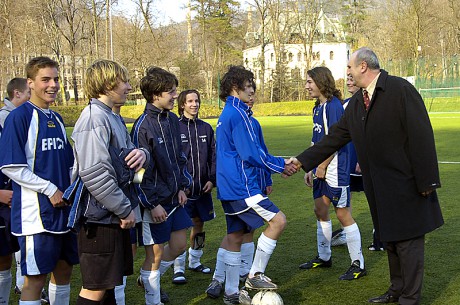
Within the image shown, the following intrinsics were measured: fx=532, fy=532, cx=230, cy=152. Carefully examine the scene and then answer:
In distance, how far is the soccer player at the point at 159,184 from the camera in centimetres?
479

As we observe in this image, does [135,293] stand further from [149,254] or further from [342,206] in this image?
[342,206]

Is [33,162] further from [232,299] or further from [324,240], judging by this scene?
[324,240]

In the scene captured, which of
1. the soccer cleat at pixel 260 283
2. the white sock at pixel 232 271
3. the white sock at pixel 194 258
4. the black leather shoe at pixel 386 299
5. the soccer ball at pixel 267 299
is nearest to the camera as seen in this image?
the soccer ball at pixel 267 299

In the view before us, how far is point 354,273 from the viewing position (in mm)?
5836

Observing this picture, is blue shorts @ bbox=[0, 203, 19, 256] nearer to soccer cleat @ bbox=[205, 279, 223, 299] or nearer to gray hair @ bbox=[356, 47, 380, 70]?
soccer cleat @ bbox=[205, 279, 223, 299]

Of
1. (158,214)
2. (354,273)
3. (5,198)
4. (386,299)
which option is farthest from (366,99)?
(5,198)

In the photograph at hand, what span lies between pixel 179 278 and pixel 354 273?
1.92 metres

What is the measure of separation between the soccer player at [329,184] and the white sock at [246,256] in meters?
0.71

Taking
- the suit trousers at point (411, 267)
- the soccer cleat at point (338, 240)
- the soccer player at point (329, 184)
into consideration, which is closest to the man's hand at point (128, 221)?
the suit trousers at point (411, 267)

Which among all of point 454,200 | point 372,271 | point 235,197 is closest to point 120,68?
point 235,197

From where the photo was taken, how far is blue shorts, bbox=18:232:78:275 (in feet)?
13.0

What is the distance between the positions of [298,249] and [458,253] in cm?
196

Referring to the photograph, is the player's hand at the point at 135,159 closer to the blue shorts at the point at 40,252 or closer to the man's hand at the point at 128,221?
the man's hand at the point at 128,221

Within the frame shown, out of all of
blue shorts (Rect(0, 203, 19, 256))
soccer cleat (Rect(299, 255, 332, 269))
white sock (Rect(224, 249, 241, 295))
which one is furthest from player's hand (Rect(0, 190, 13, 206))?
soccer cleat (Rect(299, 255, 332, 269))
